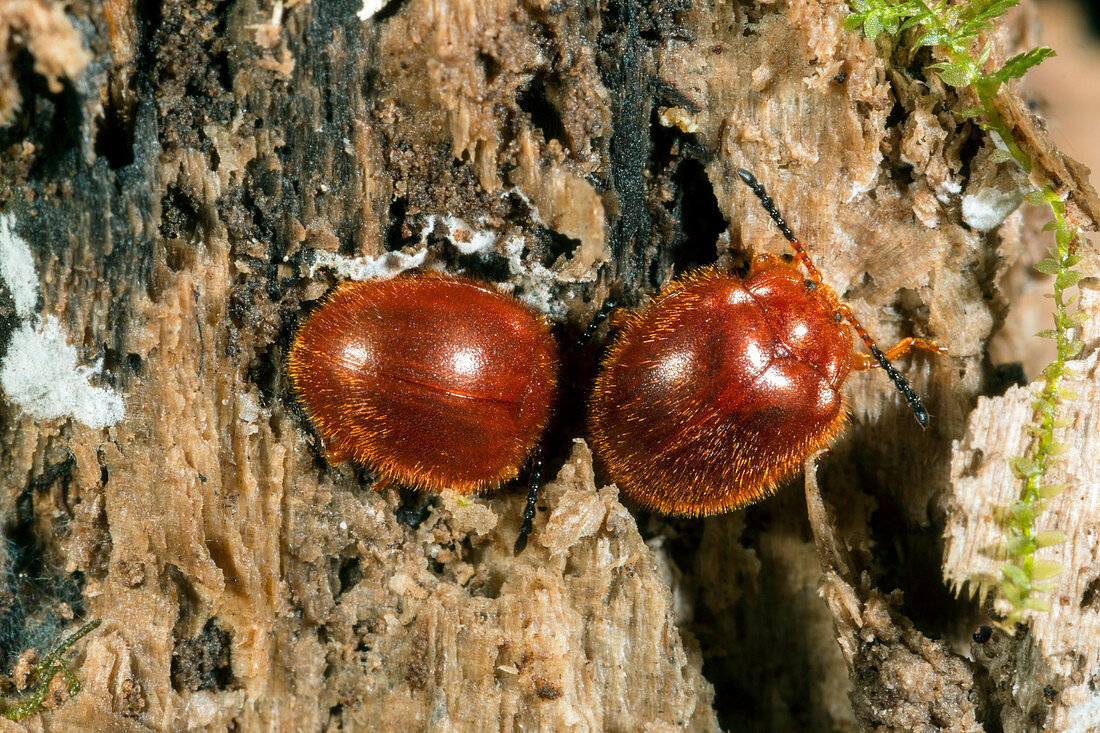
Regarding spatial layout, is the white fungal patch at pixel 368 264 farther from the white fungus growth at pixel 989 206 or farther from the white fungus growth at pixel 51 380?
the white fungus growth at pixel 989 206

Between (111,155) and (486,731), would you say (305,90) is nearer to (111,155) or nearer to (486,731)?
(111,155)

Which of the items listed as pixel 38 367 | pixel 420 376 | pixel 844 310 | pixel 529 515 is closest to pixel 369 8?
pixel 420 376

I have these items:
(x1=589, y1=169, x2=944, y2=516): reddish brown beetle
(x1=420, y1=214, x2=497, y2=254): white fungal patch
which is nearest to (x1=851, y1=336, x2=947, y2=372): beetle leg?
(x1=589, y1=169, x2=944, y2=516): reddish brown beetle

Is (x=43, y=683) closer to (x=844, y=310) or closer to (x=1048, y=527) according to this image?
(x=844, y=310)

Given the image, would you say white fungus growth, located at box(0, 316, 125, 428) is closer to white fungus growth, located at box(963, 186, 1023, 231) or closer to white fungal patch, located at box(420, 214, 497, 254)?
white fungal patch, located at box(420, 214, 497, 254)

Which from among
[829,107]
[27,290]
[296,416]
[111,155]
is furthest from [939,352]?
[27,290]

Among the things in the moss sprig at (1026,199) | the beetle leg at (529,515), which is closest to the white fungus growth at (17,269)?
the beetle leg at (529,515)

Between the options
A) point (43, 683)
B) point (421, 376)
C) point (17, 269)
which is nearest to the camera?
point (17, 269)

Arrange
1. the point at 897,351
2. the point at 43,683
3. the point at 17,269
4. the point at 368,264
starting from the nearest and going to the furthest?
the point at 17,269 < the point at 43,683 < the point at 368,264 < the point at 897,351
